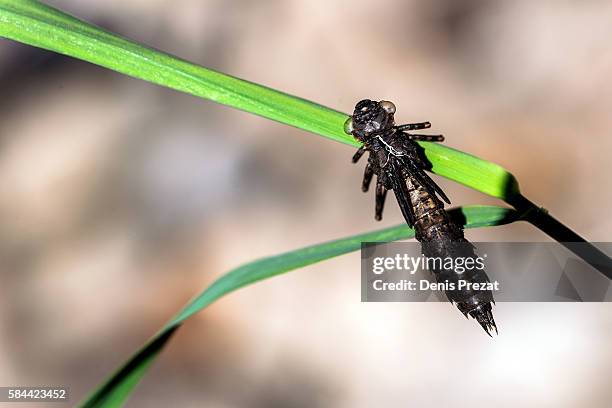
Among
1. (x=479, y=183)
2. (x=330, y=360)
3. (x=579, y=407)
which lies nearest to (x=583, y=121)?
(x=579, y=407)

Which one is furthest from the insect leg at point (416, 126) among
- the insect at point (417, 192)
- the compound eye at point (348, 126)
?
the compound eye at point (348, 126)

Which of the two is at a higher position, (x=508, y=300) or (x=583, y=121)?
(x=583, y=121)

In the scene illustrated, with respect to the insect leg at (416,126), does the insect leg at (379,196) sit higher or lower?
lower

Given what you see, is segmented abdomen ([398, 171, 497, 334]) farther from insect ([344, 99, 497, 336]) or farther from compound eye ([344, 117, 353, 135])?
compound eye ([344, 117, 353, 135])

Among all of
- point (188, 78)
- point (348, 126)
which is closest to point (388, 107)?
point (348, 126)

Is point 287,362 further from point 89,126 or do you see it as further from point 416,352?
point 89,126

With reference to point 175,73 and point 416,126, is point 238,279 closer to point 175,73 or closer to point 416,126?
point 175,73

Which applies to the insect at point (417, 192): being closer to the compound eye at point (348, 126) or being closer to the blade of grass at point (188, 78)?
the compound eye at point (348, 126)

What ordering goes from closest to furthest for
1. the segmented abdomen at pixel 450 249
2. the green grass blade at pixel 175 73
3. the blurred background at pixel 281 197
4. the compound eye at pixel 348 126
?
the green grass blade at pixel 175 73 → the compound eye at pixel 348 126 → the segmented abdomen at pixel 450 249 → the blurred background at pixel 281 197
